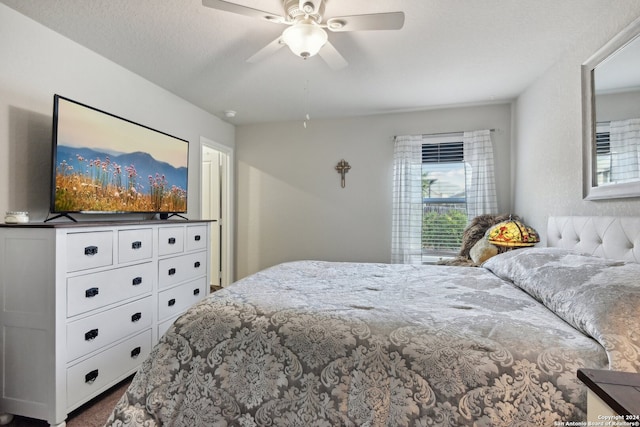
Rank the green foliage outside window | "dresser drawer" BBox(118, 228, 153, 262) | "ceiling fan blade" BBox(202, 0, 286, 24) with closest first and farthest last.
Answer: "ceiling fan blade" BBox(202, 0, 286, 24) < "dresser drawer" BBox(118, 228, 153, 262) < the green foliage outside window

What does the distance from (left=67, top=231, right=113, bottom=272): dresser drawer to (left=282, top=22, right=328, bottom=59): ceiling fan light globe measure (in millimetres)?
1678

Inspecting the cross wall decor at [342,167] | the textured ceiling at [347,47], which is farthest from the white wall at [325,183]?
the textured ceiling at [347,47]

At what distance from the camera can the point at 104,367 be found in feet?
6.45

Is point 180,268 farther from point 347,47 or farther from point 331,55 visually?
point 347,47

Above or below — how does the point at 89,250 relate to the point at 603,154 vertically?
below

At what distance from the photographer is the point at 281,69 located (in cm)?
271

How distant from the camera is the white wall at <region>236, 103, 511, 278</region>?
3.78 m

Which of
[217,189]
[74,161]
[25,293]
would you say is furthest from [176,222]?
[217,189]

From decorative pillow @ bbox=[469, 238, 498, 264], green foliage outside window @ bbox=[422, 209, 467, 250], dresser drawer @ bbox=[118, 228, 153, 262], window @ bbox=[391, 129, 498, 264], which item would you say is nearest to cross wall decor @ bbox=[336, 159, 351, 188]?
window @ bbox=[391, 129, 498, 264]

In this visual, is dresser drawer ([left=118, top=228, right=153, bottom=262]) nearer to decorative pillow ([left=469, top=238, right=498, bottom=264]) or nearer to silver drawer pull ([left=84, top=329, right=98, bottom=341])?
silver drawer pull ([left=84, top=329, right=98, bottom=341])

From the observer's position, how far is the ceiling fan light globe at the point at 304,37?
171 cm

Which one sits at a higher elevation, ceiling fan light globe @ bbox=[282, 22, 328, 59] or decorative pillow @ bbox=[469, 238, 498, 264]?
ceiling fan light globe @ bbox=[282, 22, 328, 59]

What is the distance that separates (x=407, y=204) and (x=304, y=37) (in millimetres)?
2552

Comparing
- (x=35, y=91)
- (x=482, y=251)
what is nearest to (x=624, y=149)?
(x=482, y=251)
